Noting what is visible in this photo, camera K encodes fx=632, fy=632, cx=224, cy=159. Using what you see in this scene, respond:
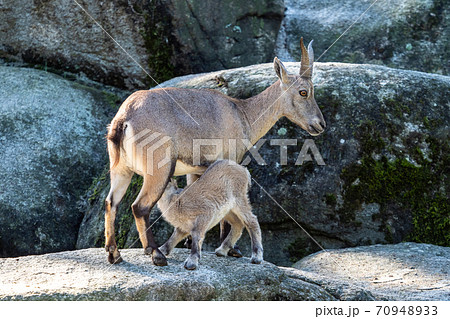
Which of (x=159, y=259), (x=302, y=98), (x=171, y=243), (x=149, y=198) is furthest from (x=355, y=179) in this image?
(x=159, y=259)

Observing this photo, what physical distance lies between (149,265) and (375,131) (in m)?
4.60

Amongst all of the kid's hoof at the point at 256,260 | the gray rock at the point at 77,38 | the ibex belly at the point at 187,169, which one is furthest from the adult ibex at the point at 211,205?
the gray rock at the point at 77,38

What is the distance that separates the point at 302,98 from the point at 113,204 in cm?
302

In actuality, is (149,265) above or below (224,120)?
below

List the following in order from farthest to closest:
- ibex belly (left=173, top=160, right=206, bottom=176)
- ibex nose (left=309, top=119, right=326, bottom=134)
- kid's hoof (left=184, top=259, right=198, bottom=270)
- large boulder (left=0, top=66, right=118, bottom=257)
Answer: large boulder (left=0, top=66, right=118, bottom=257) → ibex nose (left=309, top=119, right=326, bottom=134) → ibex belly (left=173, top=160, right=206, bottom=176) → kid's hoof (left=184, top=259, right=198, bottom=270)

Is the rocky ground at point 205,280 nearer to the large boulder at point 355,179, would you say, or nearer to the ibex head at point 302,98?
the large boulder at point 355,179

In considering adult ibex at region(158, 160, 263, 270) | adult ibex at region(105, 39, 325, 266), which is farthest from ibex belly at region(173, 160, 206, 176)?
adult ibex at region(158, 160, 263, 270)

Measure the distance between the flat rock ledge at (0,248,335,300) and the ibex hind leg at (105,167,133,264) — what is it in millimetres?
144

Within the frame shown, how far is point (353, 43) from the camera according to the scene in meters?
14.2

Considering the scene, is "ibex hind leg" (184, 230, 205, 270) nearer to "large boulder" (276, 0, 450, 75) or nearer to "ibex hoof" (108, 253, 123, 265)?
"ibex hoof" (108, 253, 123, 265)

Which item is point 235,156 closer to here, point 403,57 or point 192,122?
point 192,122

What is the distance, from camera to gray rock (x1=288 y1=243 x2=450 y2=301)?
271 inches

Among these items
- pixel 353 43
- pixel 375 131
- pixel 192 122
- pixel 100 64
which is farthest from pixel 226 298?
pixel 353 43

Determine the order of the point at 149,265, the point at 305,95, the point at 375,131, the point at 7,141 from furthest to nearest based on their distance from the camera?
the point at 7,141 → the point at 375,131 → the point at 305,95 → the point at 149,265
